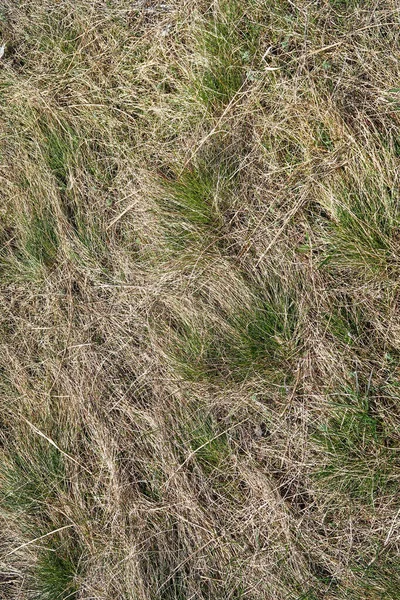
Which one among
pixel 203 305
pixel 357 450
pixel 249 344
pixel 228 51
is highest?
pixel 228 51

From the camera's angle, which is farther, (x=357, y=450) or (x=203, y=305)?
(x=203, y=305)

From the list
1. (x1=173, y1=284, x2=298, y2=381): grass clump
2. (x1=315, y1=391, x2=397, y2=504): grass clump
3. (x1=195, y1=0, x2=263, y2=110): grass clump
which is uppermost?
(x1=195, y1=0, x2=263, y2=110): grass clump

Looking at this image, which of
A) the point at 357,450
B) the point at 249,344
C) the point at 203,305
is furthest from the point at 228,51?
the point at 357,450

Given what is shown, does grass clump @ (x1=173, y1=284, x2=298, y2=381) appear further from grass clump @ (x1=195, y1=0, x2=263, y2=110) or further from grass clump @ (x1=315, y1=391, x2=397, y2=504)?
grass clump @ (x1=195, y1=0, x2=263, y2=110)

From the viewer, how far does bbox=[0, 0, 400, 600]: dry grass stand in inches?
106

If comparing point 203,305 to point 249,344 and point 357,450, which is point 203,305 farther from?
point 357,450

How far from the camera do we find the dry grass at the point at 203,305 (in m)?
2.70

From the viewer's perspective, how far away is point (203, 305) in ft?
9.36

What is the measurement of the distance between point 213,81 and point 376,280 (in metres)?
1.03

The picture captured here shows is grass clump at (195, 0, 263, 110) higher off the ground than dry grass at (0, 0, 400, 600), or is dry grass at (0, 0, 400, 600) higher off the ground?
grass clump at (195, 0, 263, 110)

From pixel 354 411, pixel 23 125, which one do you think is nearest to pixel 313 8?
pixel 23 125

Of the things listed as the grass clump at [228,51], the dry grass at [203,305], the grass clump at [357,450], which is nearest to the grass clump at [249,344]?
the dry grass at [203,305]

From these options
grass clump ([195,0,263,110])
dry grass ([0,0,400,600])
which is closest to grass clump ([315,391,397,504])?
dry grass ([0,0,400,600])

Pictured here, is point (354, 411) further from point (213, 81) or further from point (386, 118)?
point (213, 81)
